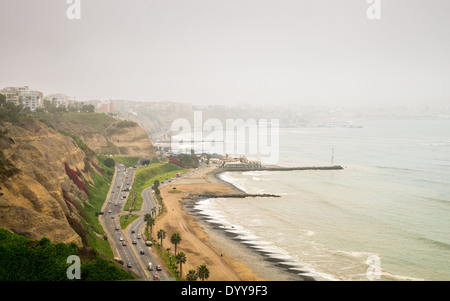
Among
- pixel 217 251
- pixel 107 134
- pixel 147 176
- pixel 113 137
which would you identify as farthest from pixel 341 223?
pixel 107 134

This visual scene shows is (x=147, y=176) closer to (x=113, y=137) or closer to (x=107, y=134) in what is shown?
(x=113, y=137)

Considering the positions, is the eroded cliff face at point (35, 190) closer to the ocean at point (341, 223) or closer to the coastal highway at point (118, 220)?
the coastal highway at point (118, 220)

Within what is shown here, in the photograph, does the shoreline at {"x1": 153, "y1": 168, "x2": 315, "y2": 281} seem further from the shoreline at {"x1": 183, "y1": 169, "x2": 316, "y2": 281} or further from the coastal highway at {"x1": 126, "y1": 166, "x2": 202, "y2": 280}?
the coastal highway at {"x1": 126, "y1": 166, "x2": 202, "y2": 280}

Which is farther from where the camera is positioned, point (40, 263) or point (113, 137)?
point (113, 137)

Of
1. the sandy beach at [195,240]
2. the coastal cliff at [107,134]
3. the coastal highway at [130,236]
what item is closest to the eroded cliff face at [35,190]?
the coastal highway at [130,236]

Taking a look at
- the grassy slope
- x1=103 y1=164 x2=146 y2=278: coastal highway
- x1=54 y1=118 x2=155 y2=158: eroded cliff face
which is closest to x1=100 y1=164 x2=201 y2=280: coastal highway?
x1=103 y1=164 x2=146 y2=278: coastal highway
